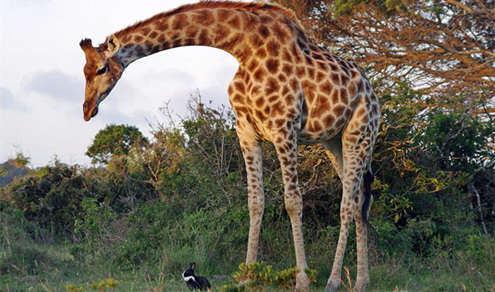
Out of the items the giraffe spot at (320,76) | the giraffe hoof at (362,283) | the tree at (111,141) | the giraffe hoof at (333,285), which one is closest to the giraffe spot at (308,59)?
the giraffe spot at (320,76)

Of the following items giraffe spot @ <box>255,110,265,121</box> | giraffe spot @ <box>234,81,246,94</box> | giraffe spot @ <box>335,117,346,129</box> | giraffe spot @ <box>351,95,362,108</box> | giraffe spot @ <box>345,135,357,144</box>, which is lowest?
giraffe spot @ <box>345,135,357,144</box>

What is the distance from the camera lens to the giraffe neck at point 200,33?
18.7ft

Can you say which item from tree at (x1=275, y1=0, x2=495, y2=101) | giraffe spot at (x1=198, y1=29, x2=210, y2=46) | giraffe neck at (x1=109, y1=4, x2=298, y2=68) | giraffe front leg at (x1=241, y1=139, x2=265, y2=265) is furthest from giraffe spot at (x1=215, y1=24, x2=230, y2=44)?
tree at (x1=275, y1=0, x2=495, y2=101)

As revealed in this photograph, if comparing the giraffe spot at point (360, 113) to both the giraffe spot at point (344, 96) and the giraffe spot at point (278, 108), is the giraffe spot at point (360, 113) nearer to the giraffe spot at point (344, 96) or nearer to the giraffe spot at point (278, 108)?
the giraffe spot at point (344, 96)

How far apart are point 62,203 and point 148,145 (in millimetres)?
2538

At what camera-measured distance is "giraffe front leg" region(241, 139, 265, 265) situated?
595cm

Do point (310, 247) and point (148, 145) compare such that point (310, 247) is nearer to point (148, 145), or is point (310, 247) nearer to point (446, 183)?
point (446, 183)

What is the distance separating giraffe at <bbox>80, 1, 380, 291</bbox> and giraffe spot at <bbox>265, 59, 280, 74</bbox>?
0.04 feet

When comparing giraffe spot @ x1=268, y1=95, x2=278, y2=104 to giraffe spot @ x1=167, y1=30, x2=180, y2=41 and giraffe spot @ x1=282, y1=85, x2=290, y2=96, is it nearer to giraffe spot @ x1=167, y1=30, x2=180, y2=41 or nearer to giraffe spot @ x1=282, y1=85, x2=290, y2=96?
giraffe spot @ x1=282, y1=85, x2=290, y2=96

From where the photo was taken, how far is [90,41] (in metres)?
5.57

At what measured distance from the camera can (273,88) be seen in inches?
230

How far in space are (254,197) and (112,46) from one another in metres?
2.32

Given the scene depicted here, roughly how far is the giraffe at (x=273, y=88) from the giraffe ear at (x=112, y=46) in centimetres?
1

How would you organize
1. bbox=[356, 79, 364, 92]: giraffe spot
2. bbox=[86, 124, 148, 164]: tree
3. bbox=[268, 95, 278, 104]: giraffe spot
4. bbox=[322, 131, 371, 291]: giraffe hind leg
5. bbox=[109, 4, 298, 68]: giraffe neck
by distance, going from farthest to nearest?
bbox=[86, 124, 148, 164]: tree < bbox=[356, 79, 364, 92]: giraffe spot < bbox=[322, 131, 371, 291]: giraffe hind leg < bbox=[268, 95, 278, 104]: giraffe spot < bbox=[109, 4, 298, 68]: giraffe neck
